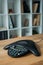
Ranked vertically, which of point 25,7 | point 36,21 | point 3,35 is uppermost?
point 25,7

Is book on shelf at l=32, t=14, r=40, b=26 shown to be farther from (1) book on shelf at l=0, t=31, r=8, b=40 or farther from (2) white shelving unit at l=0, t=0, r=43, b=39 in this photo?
(1) book on shelf at l=0, t=31, r=8, b=40

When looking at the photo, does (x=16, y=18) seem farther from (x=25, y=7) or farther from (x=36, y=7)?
(x=36, y=7)

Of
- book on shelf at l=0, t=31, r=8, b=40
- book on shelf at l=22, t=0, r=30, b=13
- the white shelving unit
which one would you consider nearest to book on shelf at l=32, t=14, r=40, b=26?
the white shelving unit

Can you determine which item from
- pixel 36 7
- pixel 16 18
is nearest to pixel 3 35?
pixel 16 18

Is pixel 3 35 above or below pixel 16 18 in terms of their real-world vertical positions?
below

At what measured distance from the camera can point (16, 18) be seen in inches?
124

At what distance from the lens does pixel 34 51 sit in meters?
0.74

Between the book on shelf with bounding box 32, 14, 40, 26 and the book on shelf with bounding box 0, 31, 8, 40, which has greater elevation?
the book on shelf with bounding box 32, 14, 40, 26

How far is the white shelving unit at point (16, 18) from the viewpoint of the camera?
9.28 feet

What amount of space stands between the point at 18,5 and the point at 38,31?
0.96 m

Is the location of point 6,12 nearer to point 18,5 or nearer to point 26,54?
point 18,5

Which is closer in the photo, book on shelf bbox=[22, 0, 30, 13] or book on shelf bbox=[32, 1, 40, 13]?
book on shelf bbox=[22, 0, 30, 13]

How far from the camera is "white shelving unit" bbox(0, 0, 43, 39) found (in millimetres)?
2829

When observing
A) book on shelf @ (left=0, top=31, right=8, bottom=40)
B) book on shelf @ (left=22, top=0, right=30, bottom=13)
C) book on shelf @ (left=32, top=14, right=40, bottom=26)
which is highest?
book on shelf @ (left=22, top=0, right=30, bottom=13)
